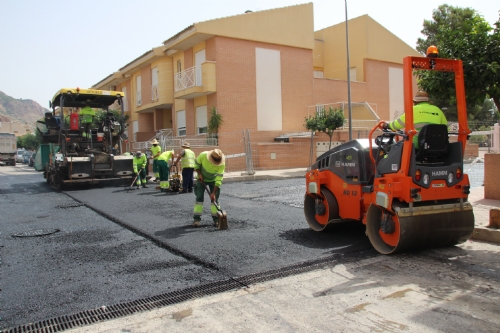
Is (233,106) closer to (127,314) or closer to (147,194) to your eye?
(147,194)

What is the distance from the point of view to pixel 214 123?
69.3 feet

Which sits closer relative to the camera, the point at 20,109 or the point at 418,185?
the point at 418,185

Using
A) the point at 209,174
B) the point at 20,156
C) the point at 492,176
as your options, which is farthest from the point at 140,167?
the point at 20,156

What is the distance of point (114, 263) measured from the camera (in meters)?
5.29

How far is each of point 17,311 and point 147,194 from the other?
8.69 metres

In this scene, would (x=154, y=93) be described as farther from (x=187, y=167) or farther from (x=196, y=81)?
(x=187, y=167)

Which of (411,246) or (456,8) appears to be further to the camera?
(456,8)

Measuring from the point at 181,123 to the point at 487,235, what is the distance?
20896 mm

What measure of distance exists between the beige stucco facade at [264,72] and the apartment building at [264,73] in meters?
0.05

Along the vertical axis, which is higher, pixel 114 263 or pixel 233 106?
pixel 233 106

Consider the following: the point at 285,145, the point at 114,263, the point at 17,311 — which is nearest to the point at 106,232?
the point at 114,263

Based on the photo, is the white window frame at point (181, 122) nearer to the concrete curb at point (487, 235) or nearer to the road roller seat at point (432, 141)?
the concrete curb at point (487, 235)

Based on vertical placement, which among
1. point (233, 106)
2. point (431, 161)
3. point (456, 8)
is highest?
point (456, 8)

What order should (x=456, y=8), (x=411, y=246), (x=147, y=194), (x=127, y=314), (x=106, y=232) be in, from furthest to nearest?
1. (x=456, y=8)
2. (x=147, y=194)
3. (x=106, y=232)
4. (x=411, y=246)
5. (x=127, y=314)
